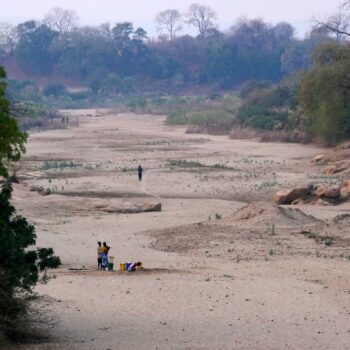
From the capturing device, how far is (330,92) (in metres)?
48.4

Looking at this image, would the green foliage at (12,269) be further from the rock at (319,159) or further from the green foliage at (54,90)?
the green foliage at (54,90)

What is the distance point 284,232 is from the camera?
2294 cm

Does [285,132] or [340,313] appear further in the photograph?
[285,132]

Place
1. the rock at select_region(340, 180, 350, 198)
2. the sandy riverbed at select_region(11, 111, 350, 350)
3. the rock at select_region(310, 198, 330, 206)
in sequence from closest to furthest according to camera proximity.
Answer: the sandy riverbed at select_region(11, 111, 350, 350) → the rock at select_region(310, 198, 330, 206) → the rock at select_region(340, 180, 350, 198)

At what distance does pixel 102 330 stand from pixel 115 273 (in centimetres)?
462

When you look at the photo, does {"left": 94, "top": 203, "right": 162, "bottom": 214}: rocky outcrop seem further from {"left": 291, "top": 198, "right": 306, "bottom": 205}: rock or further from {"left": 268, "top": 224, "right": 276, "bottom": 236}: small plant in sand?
{"left": 268, "top": 224, "right": 276, "bottom": 236}: small plant in sand

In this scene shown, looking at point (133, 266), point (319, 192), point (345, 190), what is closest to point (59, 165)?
point (319, 192)

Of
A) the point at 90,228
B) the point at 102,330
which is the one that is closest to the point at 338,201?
the point at 90,228

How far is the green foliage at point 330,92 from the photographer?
47719mm

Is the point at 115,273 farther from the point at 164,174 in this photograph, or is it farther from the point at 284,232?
the point at 164,174

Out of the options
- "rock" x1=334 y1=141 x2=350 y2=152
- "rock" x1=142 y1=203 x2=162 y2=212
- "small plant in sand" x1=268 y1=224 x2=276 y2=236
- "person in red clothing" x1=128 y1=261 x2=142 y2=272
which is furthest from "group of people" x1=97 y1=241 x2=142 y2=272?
"rock" x1=334 y1=141 x2=350 y2=152

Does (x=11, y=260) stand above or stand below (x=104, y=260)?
above

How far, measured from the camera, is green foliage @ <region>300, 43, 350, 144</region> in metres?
47.7

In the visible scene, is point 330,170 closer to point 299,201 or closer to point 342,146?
point 342,146
